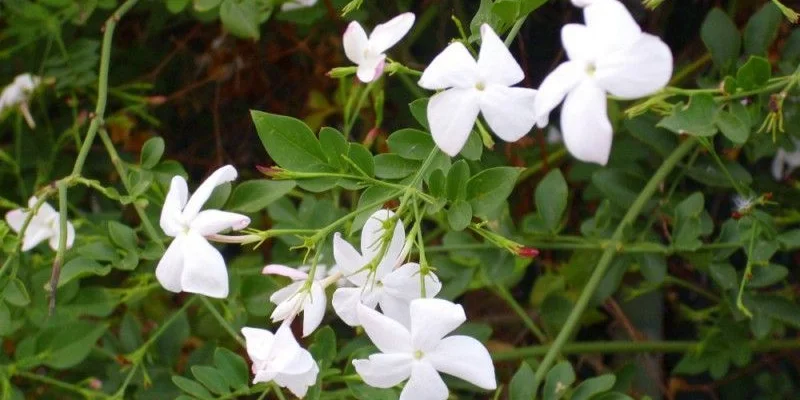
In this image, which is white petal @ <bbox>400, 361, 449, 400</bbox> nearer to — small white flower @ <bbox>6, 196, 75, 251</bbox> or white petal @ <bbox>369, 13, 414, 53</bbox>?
white petal @ <bbox>369, 13, 414, 53</bbox>

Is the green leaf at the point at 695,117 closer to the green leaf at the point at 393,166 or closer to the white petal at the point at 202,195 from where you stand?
the green leaf at the point at 393,166

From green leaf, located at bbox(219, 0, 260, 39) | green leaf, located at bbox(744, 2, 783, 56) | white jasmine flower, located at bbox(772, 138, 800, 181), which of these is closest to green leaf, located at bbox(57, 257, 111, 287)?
green leaf, located at bbox(219, 0, 260, 39)

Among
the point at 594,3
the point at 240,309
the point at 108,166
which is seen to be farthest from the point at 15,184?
the point at 594,3

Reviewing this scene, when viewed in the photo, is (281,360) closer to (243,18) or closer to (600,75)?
(600,75)

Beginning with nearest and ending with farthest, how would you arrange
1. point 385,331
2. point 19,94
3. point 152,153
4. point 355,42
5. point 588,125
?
point 588,125 → point 385,331 → point 355,42 → point 152,153 → point 19,94

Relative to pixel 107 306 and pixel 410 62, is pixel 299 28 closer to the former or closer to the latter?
pixel 410 62

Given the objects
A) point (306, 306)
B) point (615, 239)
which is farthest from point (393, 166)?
point (615, 239)

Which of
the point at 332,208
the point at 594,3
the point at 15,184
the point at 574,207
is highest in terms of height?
the point at 594,3
